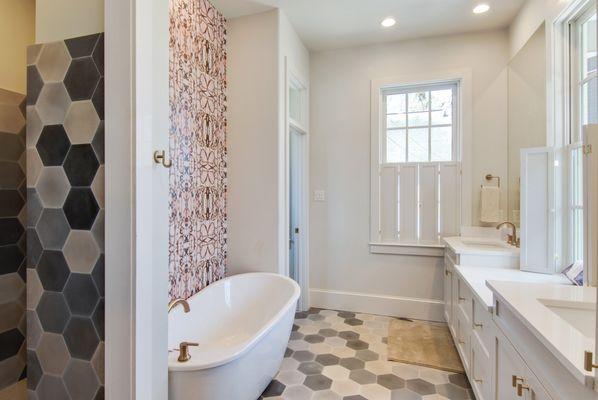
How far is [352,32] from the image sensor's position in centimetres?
301

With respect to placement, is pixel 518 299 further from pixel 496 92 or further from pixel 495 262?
pixel 496 92

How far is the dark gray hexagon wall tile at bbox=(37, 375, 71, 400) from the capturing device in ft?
3.09

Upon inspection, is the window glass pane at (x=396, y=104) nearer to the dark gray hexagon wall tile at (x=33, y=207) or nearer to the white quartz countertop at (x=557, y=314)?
the white quartz countertop at (x=557, y=314)

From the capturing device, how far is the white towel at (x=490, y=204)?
2.84 metres

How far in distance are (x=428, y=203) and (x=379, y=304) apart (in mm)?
1202

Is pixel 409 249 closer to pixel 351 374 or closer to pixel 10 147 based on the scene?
pixel 351 374

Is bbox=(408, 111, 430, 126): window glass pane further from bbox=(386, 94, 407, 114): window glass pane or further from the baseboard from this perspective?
the baseboard

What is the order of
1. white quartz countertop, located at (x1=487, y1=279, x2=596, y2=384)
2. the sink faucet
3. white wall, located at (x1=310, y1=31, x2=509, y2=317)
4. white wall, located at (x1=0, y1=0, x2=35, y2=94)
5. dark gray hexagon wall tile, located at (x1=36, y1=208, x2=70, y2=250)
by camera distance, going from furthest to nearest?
white wall, located at (x1=310, y1=31, x2=509, y2=317), the sink faucet, white wall, located at (x1=0, y1=0, x2=35, y2=94), dark gray hexagon wall tile, located at (x1=36, y1=208, x2=70, y2=250), white quartz countertop, located at (x1=487, y1=279, x2=596, y2=384)

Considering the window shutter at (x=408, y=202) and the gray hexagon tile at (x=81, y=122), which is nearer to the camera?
the gray hexagon tile at (x=81, y=122)

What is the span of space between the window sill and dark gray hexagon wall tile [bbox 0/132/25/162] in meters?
2.94

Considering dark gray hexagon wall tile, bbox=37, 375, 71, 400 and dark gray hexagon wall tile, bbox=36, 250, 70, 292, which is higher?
dark gray hexagon wall tile, bbox=36, 250, 70, 292

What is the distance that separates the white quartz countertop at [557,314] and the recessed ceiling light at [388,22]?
2473mm

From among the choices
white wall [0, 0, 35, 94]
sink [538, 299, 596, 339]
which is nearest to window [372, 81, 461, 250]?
sink [538, 299, 596, 339]

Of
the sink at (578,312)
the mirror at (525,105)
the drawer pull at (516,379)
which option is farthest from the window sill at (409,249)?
the drawer pull at (516,379)
